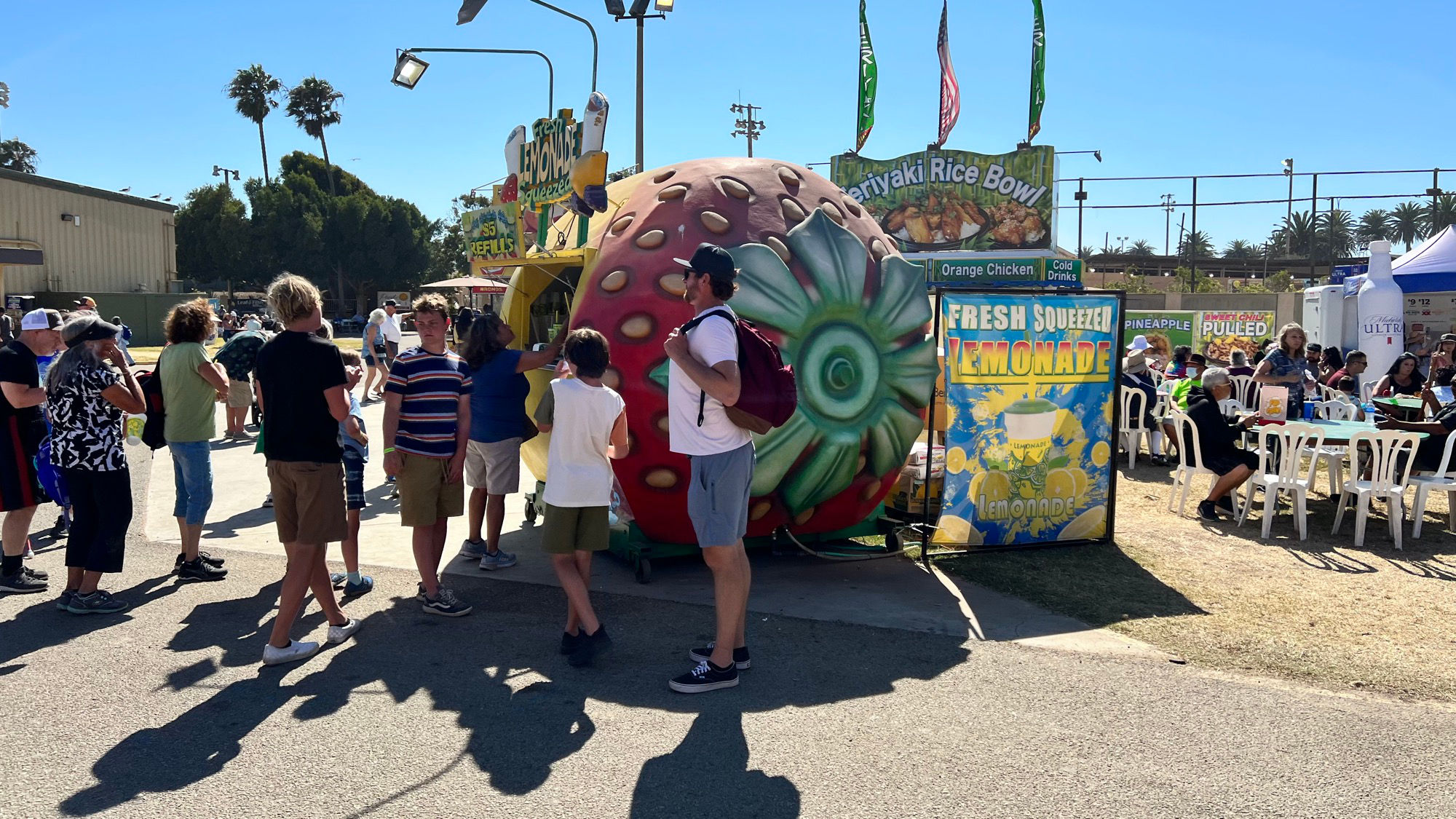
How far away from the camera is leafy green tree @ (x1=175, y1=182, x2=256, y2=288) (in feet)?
165

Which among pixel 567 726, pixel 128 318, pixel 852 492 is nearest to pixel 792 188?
pixel 852 492

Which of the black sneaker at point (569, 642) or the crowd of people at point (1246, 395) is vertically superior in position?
the crowd of people at point (1246, 395)

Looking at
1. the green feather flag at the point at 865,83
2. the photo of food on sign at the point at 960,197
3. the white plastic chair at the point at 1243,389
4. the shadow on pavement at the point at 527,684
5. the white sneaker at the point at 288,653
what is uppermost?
the green feather flag at the point at 865,83

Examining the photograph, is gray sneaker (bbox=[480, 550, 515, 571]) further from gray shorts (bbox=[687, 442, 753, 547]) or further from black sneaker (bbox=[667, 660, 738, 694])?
gray shorts (bbox=[687, 442, 753, 547])

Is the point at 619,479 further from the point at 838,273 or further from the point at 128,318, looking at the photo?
the point at 128,318

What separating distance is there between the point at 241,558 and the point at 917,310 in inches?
178

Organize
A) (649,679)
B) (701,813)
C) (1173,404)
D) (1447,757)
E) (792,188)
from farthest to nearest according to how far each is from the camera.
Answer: (1173,404) < (792,188) < (649,679) < (1447,757) < (701,813)

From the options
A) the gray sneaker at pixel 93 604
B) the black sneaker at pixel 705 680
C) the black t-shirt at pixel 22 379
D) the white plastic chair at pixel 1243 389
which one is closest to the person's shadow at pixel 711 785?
the black sneaker at pixel 705 680

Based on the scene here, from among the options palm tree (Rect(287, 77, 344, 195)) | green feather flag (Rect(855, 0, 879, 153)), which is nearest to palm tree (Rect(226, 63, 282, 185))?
palm tree (Rect(287, 77, 344, 195))

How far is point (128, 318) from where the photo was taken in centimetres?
3669

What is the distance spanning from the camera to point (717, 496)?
4.09 m

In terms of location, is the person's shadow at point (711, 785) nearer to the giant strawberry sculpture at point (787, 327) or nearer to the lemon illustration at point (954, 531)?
the giant strawberry sculpture at point (787, 327)

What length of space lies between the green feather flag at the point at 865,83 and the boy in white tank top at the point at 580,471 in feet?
73.9

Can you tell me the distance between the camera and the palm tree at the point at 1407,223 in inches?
2483
